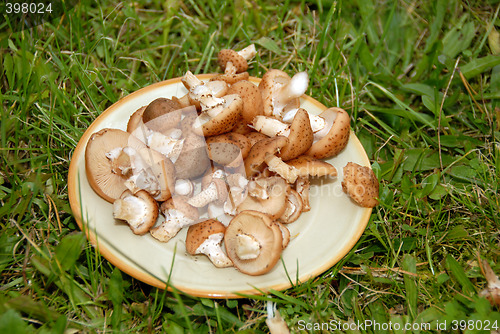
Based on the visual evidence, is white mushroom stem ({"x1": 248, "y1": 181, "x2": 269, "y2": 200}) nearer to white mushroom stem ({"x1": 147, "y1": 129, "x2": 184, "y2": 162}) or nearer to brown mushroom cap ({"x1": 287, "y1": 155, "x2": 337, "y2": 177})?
brown mushroom cap ({"x1": 287, "y1": 155, "x2": 337, "y2": 177})

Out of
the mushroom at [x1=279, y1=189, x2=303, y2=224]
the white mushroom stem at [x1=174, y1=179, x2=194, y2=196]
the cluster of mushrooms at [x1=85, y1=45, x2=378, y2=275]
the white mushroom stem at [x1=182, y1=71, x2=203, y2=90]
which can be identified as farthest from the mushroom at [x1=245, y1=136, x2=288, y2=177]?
the white mushroom stem at [x1=182, y1=71, x2=203, y2=90]

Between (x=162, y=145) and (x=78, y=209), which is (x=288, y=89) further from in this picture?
(x=78, y=209)

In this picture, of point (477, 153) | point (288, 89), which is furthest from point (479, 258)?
point (288, 89)

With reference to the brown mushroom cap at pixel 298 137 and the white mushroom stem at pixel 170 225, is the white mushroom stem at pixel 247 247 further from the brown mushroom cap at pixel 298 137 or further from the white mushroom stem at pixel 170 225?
the brown mushroom cap at pixel 298 137

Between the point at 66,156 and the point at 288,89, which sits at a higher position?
the point at 288,89

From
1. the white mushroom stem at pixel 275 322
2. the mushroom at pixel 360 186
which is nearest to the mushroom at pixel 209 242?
the white mushroom stem at pixel 275 322

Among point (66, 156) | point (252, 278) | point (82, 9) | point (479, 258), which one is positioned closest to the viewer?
point (252, 278)
